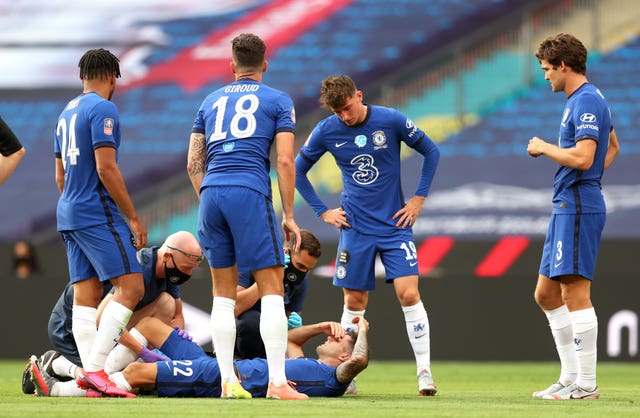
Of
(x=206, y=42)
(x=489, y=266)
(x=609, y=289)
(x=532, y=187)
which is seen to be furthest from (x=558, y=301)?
(x=206, y=42)

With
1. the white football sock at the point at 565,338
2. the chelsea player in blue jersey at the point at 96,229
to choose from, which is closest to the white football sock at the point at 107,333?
the chelsea player in blue jersey at the point at 96,229

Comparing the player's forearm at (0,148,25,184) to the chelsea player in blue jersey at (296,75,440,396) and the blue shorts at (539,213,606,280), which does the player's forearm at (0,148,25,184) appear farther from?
the blue shorts at (539,213,606,280)

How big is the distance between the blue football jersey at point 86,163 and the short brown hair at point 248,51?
80 cm

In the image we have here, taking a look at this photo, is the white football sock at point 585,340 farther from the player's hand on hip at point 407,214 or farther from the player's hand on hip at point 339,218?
the player's hand on hip at point 339,218

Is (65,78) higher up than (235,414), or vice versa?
(65,78)

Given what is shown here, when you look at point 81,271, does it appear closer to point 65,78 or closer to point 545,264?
point 545,264

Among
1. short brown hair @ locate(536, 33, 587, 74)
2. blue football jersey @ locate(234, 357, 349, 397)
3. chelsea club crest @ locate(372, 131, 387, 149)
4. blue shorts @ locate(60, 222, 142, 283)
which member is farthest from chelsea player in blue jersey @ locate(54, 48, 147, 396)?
short brown hair @ locate(536, 33, 587, 74)

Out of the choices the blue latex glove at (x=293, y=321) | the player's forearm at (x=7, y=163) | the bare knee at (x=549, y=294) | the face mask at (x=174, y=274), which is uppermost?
the player's forearm at (x=7, y=163)

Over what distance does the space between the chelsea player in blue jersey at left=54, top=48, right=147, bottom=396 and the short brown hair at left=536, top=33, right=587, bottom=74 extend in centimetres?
267

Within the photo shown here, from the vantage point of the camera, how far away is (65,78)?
22828 millimetres

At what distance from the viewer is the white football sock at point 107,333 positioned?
662 centimetres

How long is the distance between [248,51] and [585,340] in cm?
265

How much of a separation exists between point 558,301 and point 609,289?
5.37 meters

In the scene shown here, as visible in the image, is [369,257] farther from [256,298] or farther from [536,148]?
[536,148]
